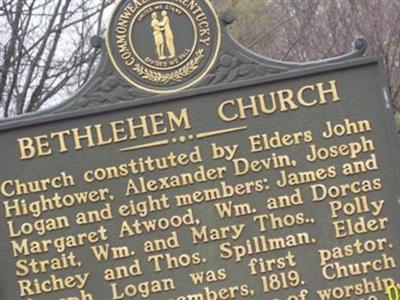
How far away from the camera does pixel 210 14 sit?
25.3ft

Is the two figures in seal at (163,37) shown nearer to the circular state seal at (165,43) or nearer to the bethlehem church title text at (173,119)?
the circular state seal at (165,43)

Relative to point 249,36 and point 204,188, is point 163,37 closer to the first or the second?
point 204,188

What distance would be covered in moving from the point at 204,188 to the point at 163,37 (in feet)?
3.43

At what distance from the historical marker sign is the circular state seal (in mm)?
13

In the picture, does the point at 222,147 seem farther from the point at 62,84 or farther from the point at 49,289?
the point at 62,84

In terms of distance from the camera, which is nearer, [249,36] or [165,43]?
[165,43]

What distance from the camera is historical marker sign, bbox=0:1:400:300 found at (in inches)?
297

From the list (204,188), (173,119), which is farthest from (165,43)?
(204,188)

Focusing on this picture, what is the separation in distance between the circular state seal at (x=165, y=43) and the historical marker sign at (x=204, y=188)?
0.01 metres

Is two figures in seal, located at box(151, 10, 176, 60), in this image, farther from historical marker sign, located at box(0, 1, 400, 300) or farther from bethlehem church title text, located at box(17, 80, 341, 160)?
bethlehem church title text, located at box(17, 80, 341, 160)

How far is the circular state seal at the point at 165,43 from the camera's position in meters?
7.69

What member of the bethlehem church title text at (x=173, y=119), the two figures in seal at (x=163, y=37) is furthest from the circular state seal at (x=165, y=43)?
the bethlehem church title text at (x=173, y=119)

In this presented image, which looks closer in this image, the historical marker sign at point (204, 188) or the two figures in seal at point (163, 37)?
the historical marker sign at point (204, 188)

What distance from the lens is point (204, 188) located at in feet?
24.9
